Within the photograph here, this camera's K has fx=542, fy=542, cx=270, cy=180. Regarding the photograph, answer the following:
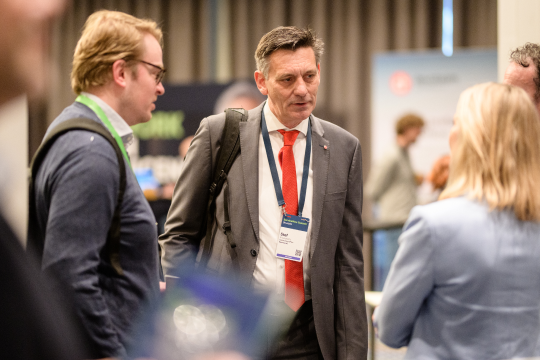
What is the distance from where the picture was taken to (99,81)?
1.57m

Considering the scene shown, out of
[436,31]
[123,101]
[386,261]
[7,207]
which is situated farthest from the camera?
[436,31]

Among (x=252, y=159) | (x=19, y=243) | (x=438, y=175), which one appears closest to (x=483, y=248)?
(x=252, y=159)

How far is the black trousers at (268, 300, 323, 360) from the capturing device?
195 cm

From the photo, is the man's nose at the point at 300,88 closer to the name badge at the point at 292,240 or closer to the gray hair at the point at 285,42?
the gray hair at the point at 285,42

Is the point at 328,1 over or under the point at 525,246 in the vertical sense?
over

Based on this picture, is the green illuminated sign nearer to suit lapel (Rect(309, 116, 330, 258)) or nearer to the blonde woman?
suit lapel (Rect(309, 116, 330, 258))

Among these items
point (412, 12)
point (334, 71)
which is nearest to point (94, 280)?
point (334, 71)

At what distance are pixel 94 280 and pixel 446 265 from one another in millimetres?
865

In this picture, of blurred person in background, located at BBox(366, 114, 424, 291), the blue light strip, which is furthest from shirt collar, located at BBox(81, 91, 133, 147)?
the blue light strip

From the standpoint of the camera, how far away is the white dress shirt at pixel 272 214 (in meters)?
1.96

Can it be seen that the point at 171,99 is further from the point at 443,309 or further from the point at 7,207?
the point at 7,207

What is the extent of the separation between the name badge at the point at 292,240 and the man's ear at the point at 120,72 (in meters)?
0.76

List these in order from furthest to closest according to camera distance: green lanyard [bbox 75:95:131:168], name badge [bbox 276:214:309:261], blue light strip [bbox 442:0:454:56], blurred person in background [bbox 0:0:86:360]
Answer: blue light strip [bbox 442:0:454:56] < name badge [bbox 276:214:309:261] < green lanyard [bbox 75:95:131:168] < blurred person in background [bbox 0:0:86:360]

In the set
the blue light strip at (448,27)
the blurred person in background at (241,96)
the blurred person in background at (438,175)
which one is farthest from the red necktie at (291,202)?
the blue light strip at (448,27)
